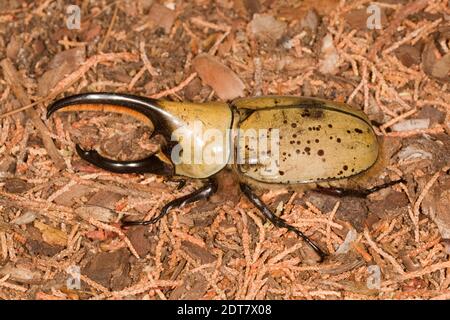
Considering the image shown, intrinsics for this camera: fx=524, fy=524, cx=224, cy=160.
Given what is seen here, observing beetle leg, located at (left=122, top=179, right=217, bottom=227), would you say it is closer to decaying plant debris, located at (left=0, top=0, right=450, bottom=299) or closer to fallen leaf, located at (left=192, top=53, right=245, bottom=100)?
decaying plant debris, located at (left=0, top=0, right=450, bottom=299)

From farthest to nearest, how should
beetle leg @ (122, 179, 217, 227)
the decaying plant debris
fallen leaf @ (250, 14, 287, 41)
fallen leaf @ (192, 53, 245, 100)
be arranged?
1. fallen leaf @ (250, 14, 287, 41)
2. fallen leaf @ (192, 53, 245, 100)
3. beetle leg @ (122, 179, 217, 227)
4. the decaying plant debris

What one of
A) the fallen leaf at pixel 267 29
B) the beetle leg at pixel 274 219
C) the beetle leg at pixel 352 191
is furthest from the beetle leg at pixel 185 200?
the fallen leaf at pixel 267 29

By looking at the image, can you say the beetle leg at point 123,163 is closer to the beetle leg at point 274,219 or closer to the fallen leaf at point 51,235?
the fallen leaf at point 51,235

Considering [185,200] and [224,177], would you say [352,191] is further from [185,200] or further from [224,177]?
[185,200]

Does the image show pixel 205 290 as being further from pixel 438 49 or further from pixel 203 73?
pixel 438 49

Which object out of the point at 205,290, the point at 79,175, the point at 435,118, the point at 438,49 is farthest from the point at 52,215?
the point at 438,49

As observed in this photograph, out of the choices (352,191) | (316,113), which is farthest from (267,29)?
(352,191)

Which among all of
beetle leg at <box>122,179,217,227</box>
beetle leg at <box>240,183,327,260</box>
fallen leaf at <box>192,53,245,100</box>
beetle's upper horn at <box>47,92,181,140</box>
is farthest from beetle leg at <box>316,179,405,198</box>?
beetle's upper horn at <box>47,92,181,140</box>
